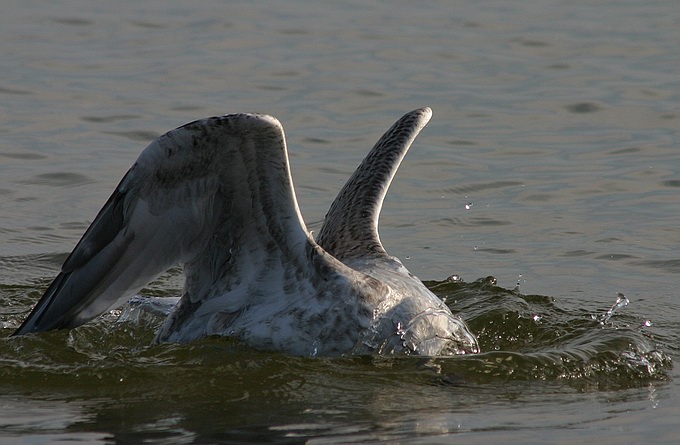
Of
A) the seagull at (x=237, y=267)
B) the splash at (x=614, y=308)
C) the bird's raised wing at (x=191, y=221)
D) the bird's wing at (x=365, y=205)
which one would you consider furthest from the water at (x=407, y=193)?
the bird's wing at (x=365, y=205)

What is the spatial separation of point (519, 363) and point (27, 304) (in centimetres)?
368

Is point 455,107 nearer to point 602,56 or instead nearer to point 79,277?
point 602,56

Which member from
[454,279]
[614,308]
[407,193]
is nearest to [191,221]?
[454,279]

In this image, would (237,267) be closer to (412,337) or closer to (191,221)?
(191,221)

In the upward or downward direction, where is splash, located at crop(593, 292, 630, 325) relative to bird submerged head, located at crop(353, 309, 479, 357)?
downward

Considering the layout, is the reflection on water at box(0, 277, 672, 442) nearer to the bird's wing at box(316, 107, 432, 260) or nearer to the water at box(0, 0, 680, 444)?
the water at box(0, 0, 680, 444)

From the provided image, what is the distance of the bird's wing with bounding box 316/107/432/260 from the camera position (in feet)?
28.8

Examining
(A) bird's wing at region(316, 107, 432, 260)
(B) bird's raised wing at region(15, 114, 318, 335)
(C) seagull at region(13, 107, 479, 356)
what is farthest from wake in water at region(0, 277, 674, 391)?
(A) bird's wing at region(316, 107, 432, 260)

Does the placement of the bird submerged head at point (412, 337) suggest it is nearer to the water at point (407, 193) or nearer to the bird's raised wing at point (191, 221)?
the water at point (407, 193)

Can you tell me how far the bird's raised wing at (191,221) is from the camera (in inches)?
291

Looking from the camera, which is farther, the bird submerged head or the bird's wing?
the bird's wing

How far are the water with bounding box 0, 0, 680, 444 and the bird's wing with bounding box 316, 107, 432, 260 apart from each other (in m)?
0.95

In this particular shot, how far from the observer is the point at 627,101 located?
46.2 ft

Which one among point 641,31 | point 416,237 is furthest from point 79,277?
point 641,31
